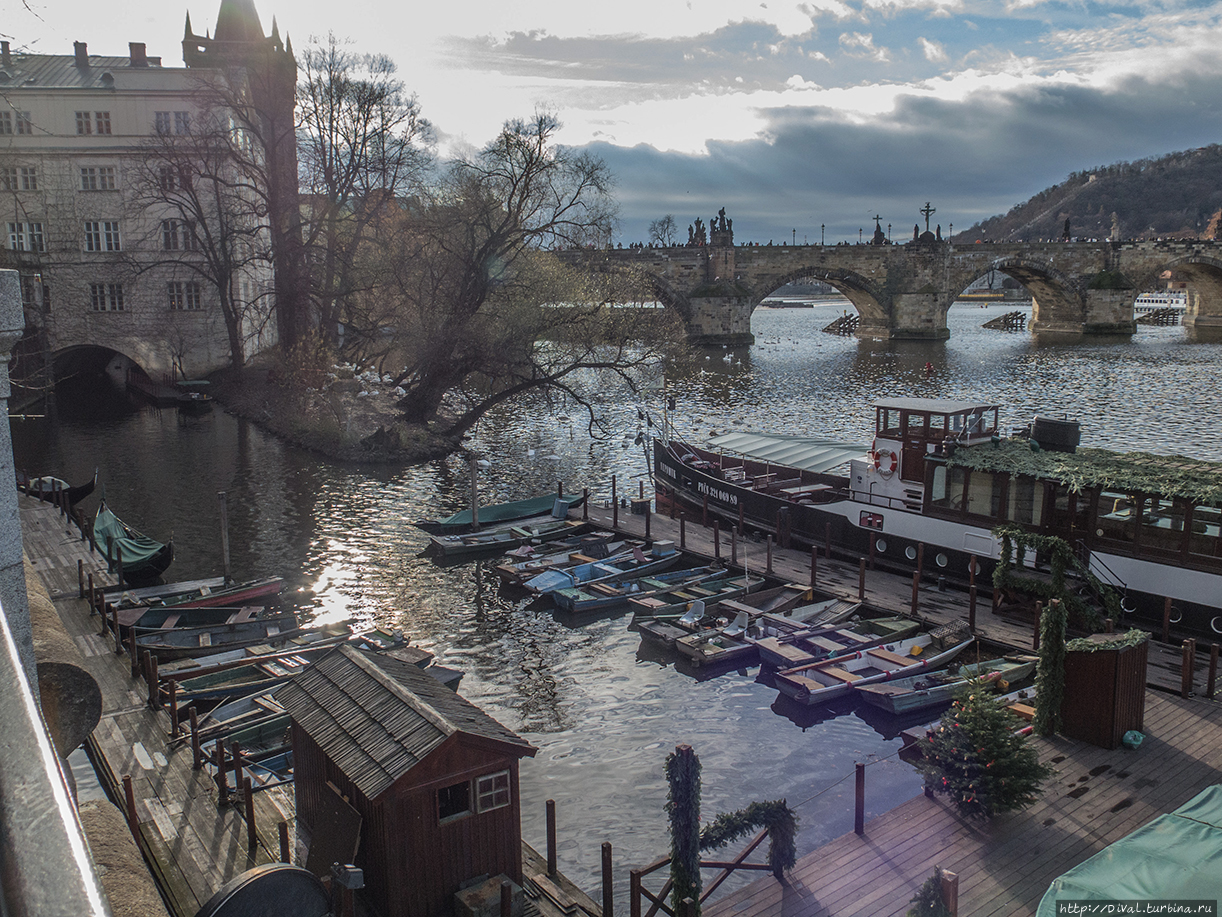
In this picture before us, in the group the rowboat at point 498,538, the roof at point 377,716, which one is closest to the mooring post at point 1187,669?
the roof at point 377,716

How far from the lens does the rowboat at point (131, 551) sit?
23531 millimetres

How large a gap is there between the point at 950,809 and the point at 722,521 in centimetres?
1809

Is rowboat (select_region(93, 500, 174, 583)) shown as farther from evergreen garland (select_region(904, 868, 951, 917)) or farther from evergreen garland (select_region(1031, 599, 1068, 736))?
evergreen garland (select_region(904, 868, 951, 917))

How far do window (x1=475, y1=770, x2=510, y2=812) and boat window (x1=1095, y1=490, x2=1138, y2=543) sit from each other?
48.2ft

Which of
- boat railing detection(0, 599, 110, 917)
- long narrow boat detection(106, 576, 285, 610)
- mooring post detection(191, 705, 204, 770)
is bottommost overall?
long narrow boat detection(106, 576, 285, 610)

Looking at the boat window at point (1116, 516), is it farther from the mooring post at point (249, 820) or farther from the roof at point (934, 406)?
the mooring post at point (249, 820)

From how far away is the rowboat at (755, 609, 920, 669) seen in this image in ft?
62.8

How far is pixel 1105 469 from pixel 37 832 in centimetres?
2059

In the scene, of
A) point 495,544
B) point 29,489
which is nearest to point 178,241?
point 29,489

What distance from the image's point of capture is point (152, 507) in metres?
33.4

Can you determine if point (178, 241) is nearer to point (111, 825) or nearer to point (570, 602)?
point (570, 602)

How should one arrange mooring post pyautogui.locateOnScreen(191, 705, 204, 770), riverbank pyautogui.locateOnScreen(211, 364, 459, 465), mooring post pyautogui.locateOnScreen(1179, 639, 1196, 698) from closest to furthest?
1. mooring post pyautogui.locateOnScreen(191, 705, 204, 770)
2. mooring post pyautogui.locateOnScreen(1179, 639, 1196, 698)
3. riverbank pyautogui.locateOnScreen(211, 364, 459, 465)

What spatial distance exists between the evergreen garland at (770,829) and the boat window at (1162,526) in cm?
1193

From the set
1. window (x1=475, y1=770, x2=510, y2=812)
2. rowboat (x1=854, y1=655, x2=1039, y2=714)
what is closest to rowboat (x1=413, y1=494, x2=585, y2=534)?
rowboat (x1=854, y1=655, x2=1039, y2=714)
